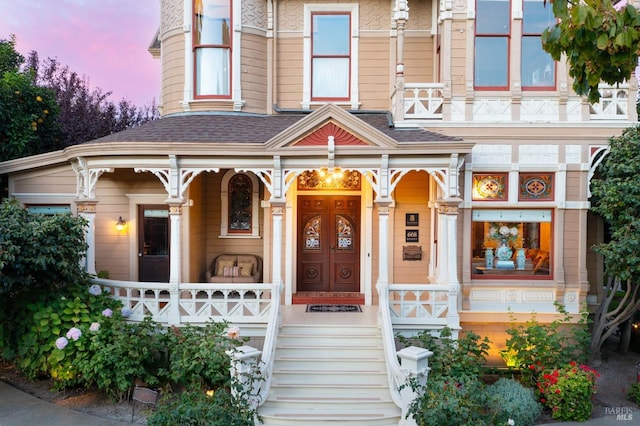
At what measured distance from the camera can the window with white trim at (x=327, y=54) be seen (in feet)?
39.2

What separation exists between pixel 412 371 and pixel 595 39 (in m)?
4.94

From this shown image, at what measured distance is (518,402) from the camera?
300 inches

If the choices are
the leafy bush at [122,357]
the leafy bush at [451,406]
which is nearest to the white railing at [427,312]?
the leafy bush at [451,406]

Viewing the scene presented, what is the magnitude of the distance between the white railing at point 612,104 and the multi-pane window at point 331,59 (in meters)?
5.56

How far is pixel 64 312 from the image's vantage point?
339 inches

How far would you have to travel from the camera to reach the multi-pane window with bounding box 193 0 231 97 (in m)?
11.7

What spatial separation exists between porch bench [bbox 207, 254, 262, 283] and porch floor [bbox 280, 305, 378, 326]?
1356 millimetres

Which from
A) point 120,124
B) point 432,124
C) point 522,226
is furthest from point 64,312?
point 120,124

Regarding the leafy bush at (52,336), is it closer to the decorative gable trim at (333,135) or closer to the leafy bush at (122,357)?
the leafy bush at (122,357)

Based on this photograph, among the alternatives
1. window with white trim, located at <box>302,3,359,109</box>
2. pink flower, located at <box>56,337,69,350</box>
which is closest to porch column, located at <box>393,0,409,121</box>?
window with white trim, located at <box>302,3,359,109</box>

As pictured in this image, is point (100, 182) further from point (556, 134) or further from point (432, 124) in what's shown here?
point (556, 134)

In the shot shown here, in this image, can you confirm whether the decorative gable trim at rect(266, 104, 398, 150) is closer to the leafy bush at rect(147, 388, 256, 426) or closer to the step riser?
the step riser

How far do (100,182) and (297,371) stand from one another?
690 cm

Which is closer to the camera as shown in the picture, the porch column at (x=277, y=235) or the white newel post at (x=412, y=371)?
the white newel post at (x=412, y=371)
